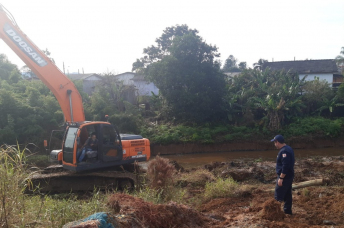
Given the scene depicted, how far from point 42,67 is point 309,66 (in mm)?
31363

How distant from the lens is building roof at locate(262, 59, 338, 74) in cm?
3256

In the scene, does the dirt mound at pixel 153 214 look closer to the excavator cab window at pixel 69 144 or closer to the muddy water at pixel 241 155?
the excavator cab window at pixel 69 144

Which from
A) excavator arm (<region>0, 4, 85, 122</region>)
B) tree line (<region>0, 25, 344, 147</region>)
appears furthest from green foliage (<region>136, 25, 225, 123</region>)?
excavator arm (<region>0, 4, 85, 122</region>)

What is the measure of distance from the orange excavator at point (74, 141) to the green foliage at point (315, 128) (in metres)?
13.9

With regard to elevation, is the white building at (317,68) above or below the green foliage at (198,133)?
above

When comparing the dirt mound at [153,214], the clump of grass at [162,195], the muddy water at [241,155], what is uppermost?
the dirt mound at [153,214]

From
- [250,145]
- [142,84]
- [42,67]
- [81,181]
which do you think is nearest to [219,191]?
[81,181]

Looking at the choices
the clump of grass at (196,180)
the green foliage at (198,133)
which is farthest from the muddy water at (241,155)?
the clump of grass at (196,180)

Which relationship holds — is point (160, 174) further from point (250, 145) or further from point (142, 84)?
point (142, 84)

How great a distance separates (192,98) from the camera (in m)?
20.8

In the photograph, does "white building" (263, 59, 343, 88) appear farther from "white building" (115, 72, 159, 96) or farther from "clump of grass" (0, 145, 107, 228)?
"clump of grass" (0, 145, 107, 228)

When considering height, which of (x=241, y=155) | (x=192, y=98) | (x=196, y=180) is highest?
(x=192, y=98)

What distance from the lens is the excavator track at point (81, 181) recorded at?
8.49 meters

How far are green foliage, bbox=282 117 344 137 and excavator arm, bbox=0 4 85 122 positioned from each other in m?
15.4
